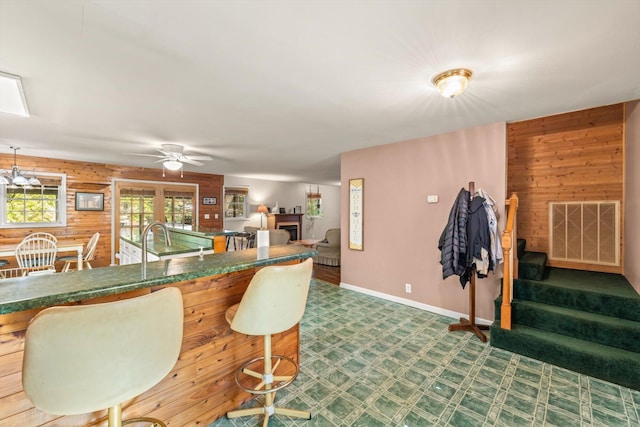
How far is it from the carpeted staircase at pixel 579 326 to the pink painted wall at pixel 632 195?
0.70 feet

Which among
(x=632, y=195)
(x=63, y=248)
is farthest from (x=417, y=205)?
(x=63, y=248)

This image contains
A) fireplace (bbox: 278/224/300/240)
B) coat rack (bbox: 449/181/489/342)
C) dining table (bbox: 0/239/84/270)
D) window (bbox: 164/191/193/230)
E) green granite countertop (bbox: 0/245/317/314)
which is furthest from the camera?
fireplace (bbox: 278/224/300/240)

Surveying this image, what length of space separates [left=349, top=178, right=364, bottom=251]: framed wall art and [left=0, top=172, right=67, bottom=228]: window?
224 inches

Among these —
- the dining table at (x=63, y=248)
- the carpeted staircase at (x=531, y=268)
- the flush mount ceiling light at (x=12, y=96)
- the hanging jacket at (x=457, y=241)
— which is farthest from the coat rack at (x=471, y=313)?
the dining table at (x=63, y=248)

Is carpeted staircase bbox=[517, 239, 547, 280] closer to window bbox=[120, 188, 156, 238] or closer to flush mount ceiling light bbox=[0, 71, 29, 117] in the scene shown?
flush mount ceiling light bbox=[0, 71, 29, 117]

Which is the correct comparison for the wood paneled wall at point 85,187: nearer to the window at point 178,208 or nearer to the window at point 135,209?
the window at point 135,209

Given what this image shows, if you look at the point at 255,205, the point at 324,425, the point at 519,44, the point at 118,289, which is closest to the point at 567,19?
the point at 519,44

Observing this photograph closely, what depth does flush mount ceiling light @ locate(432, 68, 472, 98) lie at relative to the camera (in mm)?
1855

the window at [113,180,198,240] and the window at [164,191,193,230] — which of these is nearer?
the window at [113,180,198,240]

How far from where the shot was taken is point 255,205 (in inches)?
335

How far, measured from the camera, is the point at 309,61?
175 centimetres

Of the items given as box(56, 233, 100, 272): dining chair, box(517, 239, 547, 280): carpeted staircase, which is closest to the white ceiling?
box(517, 239, 547, 280): carpeted staircase

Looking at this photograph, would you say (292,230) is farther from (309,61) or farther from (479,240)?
(309,61)

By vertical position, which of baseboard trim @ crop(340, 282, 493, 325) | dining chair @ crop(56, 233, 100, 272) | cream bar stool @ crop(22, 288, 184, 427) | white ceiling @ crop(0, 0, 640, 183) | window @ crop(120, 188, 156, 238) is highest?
white ceiling @ crop(0, 0, 640, 183)
